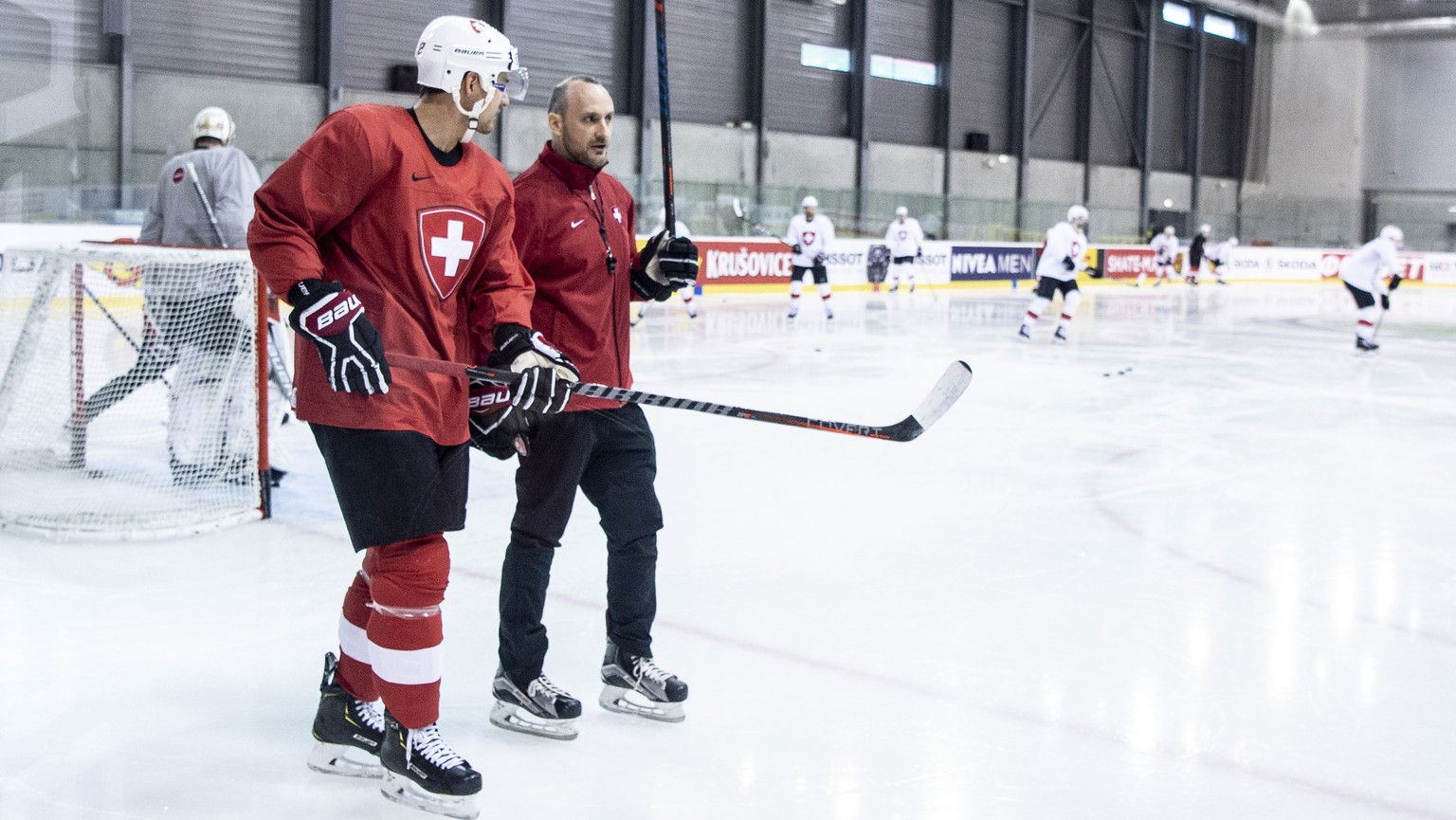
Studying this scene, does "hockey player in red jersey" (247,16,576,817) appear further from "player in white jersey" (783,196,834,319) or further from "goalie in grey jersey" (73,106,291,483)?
"player in white jersey" (783,196,834,319)

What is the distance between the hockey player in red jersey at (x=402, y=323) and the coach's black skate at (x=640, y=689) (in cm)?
53

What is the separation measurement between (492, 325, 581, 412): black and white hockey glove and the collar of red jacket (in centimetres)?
38

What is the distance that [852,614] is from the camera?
11.4ft

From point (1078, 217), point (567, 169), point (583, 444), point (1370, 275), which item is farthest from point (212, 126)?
point (1370, 275)

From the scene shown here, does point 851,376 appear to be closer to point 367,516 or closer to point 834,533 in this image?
point 834,533

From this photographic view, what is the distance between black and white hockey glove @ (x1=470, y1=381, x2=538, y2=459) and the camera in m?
2.45

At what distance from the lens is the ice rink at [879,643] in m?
2.37

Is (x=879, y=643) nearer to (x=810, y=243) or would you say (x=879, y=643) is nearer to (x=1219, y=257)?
(x=810, y=243)

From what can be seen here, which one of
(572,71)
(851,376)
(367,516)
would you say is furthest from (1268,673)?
(572,71)

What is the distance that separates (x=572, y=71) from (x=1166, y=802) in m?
17.8

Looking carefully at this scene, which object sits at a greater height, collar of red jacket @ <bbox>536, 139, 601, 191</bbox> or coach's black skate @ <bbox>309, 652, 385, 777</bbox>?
collar of red jacket @ <bbox>536, 139, 601, 191</bbox>

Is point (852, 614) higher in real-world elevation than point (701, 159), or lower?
lower

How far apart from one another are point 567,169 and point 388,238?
535 mm

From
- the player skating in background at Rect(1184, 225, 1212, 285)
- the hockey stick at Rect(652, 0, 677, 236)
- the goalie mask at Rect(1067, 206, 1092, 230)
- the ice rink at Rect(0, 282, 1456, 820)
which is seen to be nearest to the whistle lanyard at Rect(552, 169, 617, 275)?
the hockey stick at Rect(652, 0, 677, 236)
